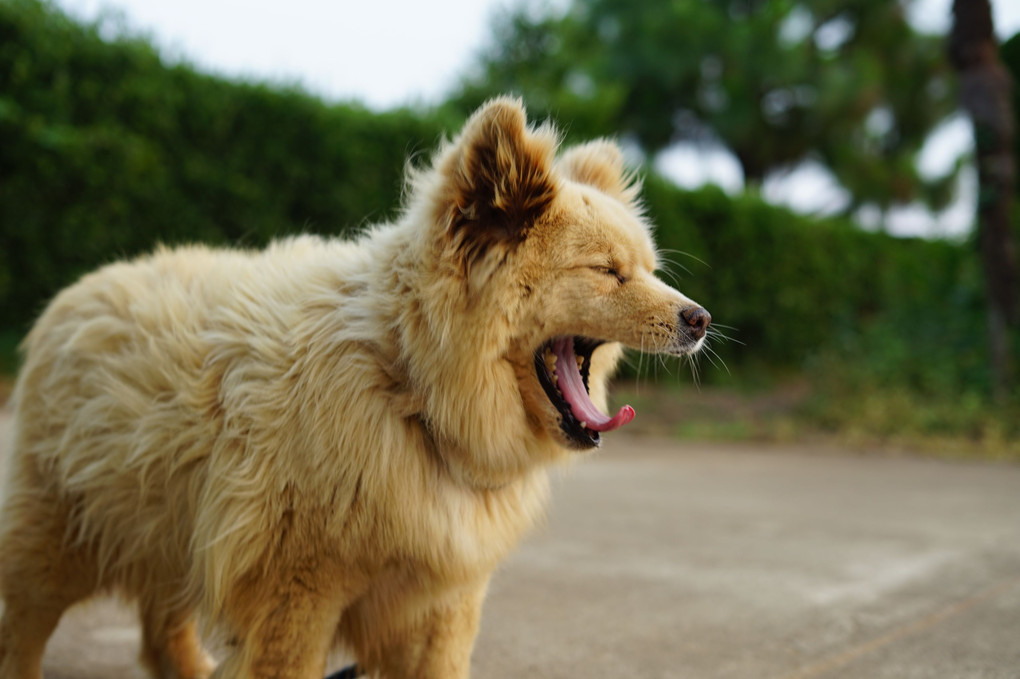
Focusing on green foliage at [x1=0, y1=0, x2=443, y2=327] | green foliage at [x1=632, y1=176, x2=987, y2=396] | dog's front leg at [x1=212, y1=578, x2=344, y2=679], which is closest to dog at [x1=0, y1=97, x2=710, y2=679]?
dog's front leg at [x1=212, y1=578, x2=344, y2=679]

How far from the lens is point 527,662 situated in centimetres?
317

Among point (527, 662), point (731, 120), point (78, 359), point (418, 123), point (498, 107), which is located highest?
point (731, 120)

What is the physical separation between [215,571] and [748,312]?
13543 millimetres

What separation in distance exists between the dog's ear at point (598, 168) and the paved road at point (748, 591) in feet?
4.82

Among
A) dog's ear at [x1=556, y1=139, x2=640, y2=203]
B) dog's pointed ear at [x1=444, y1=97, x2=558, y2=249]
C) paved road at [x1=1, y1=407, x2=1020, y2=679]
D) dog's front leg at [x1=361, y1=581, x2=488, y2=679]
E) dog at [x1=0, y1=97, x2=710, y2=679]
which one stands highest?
dog's ear at [x1=556, y1=139, x2=640, y2=203]

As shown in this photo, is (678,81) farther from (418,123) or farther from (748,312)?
(418,123)

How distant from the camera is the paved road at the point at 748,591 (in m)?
3.14

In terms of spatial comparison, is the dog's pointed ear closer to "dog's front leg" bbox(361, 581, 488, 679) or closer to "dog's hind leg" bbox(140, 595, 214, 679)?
"dog's front leg" bbox(361, 581, 488, 679)

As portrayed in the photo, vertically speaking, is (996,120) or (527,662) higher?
(996,120)

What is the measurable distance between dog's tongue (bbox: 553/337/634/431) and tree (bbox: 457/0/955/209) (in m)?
22.0

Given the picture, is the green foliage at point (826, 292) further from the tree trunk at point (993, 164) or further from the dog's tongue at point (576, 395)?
the dog's tongue at point (576, 395)

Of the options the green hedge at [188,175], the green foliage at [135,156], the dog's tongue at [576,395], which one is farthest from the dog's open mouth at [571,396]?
the green foliage at [135,156]

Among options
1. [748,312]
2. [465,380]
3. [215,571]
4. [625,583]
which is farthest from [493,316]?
[748,312]

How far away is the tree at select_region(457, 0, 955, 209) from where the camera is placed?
25375 millimetres
